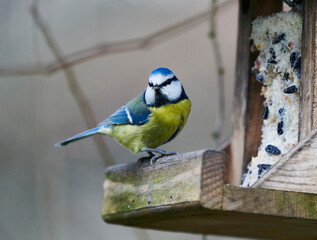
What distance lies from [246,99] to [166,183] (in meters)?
0.67

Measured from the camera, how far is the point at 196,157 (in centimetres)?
153

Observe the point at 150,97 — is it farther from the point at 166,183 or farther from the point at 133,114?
the point at 166,183

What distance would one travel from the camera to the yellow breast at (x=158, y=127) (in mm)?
2137

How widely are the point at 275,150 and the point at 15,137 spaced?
2171 millimetres

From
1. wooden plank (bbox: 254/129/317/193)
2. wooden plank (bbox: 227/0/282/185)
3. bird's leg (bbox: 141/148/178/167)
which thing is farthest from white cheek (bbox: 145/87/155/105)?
wooden plank (bbox: 254/129/317/193)

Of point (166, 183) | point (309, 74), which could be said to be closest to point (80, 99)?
point (166, 183)

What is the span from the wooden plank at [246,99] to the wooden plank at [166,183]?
49 centimetres

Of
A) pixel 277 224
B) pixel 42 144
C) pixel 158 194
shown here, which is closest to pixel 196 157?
pixel 158 194

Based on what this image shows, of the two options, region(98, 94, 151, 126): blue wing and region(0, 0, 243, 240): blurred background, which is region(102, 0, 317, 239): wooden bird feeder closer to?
region(98, 94, 151, 126): blue wing

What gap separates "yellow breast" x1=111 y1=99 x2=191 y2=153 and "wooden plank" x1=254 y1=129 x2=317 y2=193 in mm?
646

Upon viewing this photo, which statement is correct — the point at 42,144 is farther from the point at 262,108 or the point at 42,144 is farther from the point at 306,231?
the point at 306,231

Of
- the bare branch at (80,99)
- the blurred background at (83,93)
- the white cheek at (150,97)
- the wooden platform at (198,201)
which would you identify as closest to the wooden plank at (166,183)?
the wooden platform at (198,201)

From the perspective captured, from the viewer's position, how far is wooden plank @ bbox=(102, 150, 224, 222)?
149cm

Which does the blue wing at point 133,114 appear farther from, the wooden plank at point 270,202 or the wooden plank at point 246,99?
the wooden plank at point 270,202
